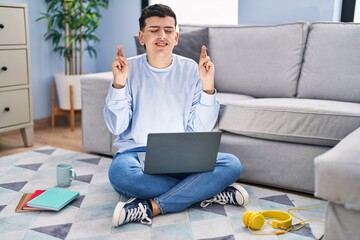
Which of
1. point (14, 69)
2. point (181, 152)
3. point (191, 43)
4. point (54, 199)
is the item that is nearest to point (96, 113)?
point (14, 69)

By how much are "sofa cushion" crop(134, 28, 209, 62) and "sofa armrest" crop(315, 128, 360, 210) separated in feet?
4.76

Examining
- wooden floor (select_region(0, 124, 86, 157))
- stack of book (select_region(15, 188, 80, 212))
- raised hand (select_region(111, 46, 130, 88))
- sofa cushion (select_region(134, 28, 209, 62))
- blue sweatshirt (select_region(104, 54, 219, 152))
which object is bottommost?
wooden floor (select_region(0, 124, 86, 157))

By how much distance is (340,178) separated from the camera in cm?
136

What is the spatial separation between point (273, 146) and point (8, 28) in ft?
5.76

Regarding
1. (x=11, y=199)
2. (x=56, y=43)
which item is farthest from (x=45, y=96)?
(x=11, y=199)

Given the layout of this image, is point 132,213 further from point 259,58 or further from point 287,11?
point 287,11

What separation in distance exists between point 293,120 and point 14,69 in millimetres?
1760

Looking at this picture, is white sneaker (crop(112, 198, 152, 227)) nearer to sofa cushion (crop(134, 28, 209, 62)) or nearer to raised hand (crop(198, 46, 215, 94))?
raised hand (crop(198, 46, 215, 94))

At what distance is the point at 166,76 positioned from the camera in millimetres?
1968

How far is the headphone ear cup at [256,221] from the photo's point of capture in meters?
1.69

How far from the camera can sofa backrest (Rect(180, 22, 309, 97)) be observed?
2576mm

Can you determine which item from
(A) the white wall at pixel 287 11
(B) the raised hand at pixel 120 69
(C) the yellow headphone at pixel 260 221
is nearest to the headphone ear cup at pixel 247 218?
(C) the yellow headphone at pixel 260 221

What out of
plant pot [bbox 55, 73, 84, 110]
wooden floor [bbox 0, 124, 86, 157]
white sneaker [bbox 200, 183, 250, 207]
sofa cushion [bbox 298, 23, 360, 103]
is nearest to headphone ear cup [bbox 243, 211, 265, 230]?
white sneaker [bbox 200, 183, 250, 207]

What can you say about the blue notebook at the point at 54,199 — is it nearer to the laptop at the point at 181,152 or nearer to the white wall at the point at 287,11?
the laptop at the point at 181,152
